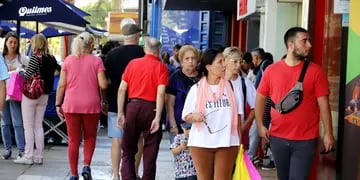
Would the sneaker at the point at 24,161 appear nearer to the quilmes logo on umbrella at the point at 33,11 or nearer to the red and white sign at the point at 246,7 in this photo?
the quilmes logo on umbrella at the point at 33,11

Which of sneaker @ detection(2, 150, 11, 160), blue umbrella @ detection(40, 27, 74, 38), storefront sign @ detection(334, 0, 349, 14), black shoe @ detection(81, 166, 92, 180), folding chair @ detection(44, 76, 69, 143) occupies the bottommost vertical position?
sneaker @ detection(2, 150, 11, 160)

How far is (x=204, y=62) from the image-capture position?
6.38 meters

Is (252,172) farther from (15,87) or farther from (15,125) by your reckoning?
(15,125)

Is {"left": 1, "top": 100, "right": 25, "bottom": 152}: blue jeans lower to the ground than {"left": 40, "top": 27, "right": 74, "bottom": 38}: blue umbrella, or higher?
lower

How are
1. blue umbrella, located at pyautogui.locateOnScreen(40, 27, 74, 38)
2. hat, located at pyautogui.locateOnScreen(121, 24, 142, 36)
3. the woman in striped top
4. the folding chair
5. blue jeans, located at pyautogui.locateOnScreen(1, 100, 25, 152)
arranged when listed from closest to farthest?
1. hat, located at pyautogui.locateOnScreen(121, 24, 142, 36)
2. the woman in striped top
3. blue jeans, located at pyautogui.locateOnScreen(1, 100, 25, 152)
4. the folding chair
5. blue umbrella, located at pyautogui.locateOnScreen(40, 27, 74, 38)

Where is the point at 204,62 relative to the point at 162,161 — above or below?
above

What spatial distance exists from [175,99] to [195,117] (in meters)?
1.27

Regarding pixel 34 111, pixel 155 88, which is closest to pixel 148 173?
pixel 155 88

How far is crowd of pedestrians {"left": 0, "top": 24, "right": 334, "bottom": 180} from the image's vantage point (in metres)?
6.06

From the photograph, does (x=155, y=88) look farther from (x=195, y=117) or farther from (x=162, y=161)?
(x=162, y=161)

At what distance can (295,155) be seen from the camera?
6.10 m

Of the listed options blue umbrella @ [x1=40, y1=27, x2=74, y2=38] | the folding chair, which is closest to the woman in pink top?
the folding chair

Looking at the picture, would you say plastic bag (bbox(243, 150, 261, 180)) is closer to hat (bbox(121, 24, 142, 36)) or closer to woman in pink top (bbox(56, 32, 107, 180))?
woman in pink top (bbox(56, 32, 107, 180))

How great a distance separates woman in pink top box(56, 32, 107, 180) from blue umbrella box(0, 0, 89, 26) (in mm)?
4136
